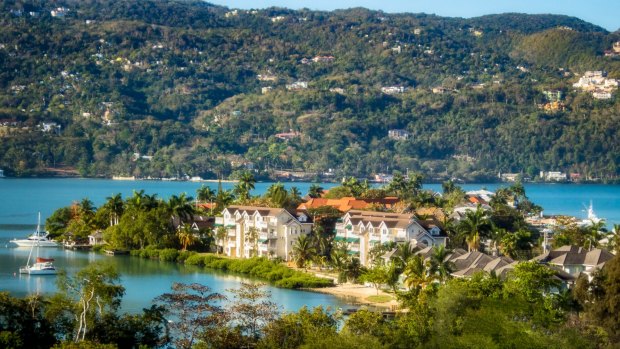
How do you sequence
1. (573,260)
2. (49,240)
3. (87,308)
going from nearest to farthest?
(87,308) → (573,260) → (49,240)

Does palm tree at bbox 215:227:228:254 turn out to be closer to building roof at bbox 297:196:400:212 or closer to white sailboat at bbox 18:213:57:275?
building roof at bbox 297:196:400:212

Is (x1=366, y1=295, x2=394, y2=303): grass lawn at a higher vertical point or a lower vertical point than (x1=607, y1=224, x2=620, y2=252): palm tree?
lower

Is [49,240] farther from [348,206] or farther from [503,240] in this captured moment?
[503,240]

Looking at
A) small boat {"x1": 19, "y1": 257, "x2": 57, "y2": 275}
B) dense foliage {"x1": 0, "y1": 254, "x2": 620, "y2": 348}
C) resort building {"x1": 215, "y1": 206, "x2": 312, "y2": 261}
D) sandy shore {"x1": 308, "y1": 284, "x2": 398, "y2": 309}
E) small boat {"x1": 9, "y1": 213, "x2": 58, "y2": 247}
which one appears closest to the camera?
dense foliage {"x1": 0, "y1": 254, "x2": 620, "y2": 348}

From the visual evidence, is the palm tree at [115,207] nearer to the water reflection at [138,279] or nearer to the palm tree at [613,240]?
the water reflection at [138,279]

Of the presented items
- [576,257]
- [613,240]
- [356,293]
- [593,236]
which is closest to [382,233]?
[356,293]

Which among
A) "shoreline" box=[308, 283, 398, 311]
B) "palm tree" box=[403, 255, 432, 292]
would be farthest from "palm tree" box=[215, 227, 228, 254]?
"palm tree" box=[403, 255, 432, 292]

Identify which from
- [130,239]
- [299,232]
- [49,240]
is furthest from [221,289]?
[49,240]
